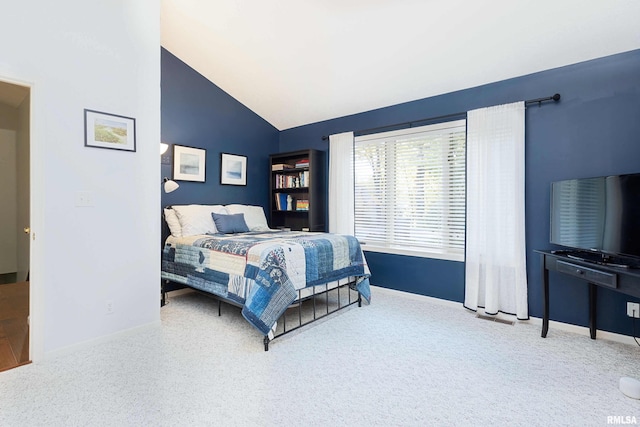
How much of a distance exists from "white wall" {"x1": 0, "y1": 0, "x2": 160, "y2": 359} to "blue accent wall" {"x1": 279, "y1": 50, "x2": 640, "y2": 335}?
312 centimetres

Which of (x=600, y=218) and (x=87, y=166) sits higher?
(x=87, y=166)

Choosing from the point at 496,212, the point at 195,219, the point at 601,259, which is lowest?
the point at 601,259

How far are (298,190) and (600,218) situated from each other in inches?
140

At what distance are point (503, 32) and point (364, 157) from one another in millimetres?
2076

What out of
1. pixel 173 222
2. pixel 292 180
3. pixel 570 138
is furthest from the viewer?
pixel 292 180

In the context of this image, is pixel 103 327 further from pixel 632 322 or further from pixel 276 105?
pixel 632 322

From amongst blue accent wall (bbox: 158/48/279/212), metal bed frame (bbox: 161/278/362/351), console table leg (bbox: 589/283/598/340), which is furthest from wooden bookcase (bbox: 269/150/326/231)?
console table leg (bbox: 589/283/598/340)

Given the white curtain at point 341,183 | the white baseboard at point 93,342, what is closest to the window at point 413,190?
the white curtain at point 341,183

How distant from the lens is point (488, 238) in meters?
3.22

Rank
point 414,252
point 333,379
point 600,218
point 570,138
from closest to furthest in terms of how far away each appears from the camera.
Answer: point 333,379, point 600,218, point 570,138, point 414,252

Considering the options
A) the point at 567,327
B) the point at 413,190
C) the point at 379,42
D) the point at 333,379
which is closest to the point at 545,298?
the point at 567,327

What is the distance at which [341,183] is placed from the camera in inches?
176

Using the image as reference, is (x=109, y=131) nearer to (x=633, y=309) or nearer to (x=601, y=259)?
(x=601, y=259)

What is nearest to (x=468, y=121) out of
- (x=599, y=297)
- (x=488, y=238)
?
(x=488, y=238)
